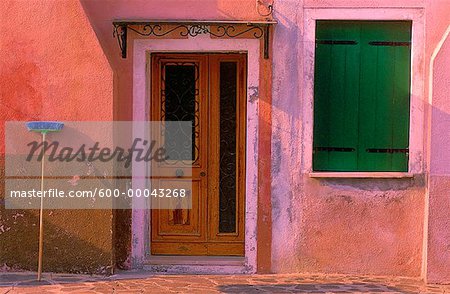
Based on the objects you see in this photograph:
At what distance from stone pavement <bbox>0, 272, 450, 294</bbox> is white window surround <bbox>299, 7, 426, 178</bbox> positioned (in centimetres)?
121

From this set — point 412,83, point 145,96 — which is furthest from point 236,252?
point 412,83

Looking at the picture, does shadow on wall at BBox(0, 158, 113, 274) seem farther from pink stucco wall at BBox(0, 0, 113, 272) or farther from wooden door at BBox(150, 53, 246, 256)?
wooden door at BBox(150, 53, 246, 256)

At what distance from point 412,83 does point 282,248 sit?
7.98 feet

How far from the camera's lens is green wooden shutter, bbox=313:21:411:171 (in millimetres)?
9031

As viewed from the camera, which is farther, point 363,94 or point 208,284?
point 363,94

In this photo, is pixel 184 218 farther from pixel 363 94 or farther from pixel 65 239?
pixel 363 94

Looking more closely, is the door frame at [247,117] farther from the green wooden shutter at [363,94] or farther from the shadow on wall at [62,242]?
the green wooden shutter at [363,94]

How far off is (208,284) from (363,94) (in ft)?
9.24

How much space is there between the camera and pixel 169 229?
31.7 feet

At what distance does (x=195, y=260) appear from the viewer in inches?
371

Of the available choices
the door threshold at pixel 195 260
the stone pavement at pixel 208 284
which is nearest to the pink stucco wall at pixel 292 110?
the stone pavement at pixel 208 284

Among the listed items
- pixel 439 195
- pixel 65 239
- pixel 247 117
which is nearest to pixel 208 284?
pixel 65 239

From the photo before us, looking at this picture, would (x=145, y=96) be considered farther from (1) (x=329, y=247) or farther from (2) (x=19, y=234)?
(1) (x=329, y=247)

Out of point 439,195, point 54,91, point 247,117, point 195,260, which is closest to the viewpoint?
point 439,195
